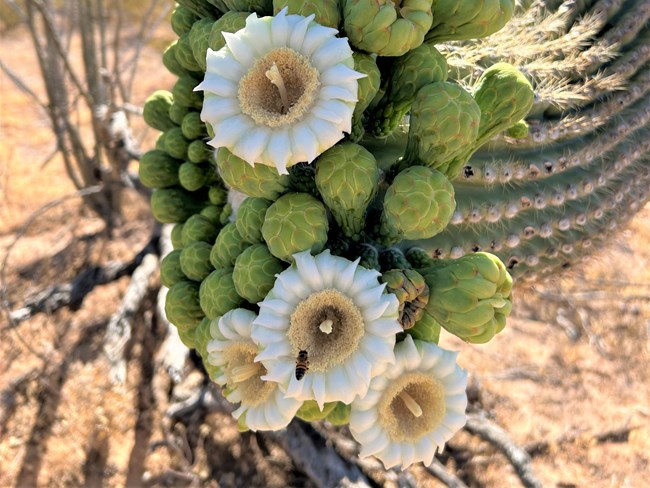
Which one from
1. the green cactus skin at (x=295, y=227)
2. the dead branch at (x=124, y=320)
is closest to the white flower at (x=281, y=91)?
the green cactus skin at (x=295, y=227)

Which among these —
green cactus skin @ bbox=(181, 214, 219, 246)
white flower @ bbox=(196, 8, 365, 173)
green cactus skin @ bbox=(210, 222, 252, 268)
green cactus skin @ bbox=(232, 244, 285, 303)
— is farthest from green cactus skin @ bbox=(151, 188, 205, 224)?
white flower @ bbox=(196, 8, 365, 173)

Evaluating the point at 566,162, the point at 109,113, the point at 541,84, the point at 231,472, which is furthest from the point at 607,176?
the point at 109,113

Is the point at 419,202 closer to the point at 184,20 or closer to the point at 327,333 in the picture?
the point at 327,333

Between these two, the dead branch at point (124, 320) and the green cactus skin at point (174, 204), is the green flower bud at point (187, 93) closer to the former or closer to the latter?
the green cactus skin at point (174, 204)

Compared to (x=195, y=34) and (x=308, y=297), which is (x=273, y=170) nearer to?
(x=308, y=297)

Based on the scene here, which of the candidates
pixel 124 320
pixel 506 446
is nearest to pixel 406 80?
pixel 506 446

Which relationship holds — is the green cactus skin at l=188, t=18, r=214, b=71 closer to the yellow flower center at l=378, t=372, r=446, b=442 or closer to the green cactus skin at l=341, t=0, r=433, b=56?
the green cactus skin at l=341, t=0, r=433, b=56
